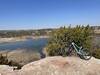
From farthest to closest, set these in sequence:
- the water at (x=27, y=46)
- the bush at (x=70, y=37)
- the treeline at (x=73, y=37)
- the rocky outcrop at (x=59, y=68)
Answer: the water at (x=27, y=46) → the bush at (x=70, y=37) → the treeline at (x=73, y=37) → the rocky outcrop at (x=59, y=68)

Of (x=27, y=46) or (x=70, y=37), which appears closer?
(x=70, y=37)

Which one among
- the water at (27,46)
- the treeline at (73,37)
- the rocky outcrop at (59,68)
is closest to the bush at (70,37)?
the treeline at (73,37)

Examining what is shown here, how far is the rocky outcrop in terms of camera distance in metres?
16.2

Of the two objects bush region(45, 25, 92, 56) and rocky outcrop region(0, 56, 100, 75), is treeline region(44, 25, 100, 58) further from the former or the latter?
rocky outcrop region(0, 56, 100, 75)

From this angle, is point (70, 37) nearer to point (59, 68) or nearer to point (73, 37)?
point (73, 37)

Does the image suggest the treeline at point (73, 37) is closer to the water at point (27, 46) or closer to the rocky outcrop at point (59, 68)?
the rocky outcrop at point (59, 68)

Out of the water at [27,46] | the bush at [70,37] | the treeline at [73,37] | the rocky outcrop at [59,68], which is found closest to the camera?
the rocky outcrop at [59,68]

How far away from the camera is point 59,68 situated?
16.4 metres

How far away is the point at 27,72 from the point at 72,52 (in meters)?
4.98

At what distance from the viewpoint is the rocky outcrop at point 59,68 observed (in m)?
16.2

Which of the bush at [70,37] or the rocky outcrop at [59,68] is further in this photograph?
the bush at [70,37]

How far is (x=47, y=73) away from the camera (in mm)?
16078

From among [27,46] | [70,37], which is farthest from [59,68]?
[27,46]

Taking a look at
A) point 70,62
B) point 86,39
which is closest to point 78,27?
point 86,39
